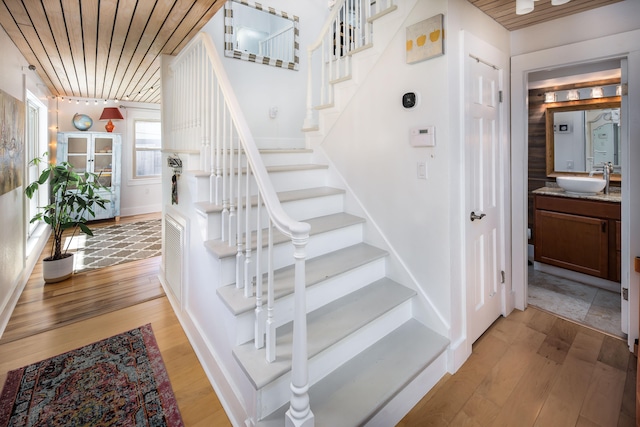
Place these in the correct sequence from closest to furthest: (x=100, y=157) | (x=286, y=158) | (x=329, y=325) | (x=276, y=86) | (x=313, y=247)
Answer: (x=329, y=325) < (x=313, y=247) < (x=286, y=158) < (x=276, y=86) < (x=100, y=157)

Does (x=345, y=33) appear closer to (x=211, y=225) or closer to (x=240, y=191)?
(x=240, y=191)

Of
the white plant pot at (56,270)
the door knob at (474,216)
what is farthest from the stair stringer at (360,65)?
the white plant pot at (56,270)

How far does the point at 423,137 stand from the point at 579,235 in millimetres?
2436

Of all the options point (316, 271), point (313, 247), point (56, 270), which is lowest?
point (56, 270)

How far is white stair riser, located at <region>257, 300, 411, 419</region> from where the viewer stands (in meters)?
1.40

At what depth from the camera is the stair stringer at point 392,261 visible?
1949 millimetres

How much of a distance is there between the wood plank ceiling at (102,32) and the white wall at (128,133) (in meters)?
2.33

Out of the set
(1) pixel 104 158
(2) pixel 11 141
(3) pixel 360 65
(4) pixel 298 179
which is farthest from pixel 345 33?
(1) pixel 104 158

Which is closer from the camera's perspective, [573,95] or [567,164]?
[573,95]

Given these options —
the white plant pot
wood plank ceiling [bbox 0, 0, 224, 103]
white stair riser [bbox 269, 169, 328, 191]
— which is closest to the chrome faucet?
white stair riser [bbox 269, 169, 328, 191]

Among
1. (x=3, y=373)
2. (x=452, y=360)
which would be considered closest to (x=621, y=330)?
(x=452, y=360)

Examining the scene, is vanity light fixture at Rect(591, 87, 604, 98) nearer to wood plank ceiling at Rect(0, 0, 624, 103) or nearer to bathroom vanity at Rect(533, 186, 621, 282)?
bathroom vanity at Rect(533, 186, 621, 282)

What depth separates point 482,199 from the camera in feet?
7.07

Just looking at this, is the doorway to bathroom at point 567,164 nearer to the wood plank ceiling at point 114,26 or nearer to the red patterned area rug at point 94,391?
the wood plank ceiling at point 114,26
